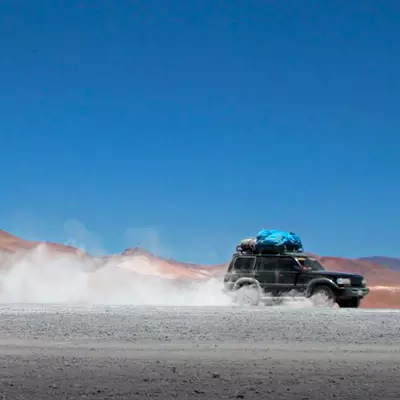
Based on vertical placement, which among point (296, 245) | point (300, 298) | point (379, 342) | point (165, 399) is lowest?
point (165, 399)

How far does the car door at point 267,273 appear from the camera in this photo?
28.4m

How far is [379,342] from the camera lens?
16.5 metres

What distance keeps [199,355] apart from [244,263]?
1511cm

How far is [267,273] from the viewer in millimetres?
28562

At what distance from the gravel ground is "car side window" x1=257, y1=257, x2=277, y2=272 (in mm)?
6411

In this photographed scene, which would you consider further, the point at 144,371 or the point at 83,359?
the point at 83,359

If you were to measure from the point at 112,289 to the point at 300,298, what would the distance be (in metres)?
14.9

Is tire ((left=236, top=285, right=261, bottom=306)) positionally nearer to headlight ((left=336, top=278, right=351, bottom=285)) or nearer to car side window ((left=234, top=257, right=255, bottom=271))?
car side window ((left=234, top=257, right=255, bottom=271))

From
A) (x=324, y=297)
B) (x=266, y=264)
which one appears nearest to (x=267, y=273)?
(x=266, y=264)

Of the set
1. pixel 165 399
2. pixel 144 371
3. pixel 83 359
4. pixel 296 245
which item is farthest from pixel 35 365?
pixel 296 245

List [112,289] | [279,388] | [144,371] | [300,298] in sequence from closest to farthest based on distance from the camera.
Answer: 1. [279,388]
2. [144,371]
3. [300,298]
4. [112,289]

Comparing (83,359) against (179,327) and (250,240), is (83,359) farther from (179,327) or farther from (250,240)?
(250,240)

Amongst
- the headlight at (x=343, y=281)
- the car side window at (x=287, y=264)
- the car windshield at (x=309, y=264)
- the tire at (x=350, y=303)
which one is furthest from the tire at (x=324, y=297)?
the car side window at (x=287, y=264)

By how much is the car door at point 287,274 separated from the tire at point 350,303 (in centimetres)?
172
